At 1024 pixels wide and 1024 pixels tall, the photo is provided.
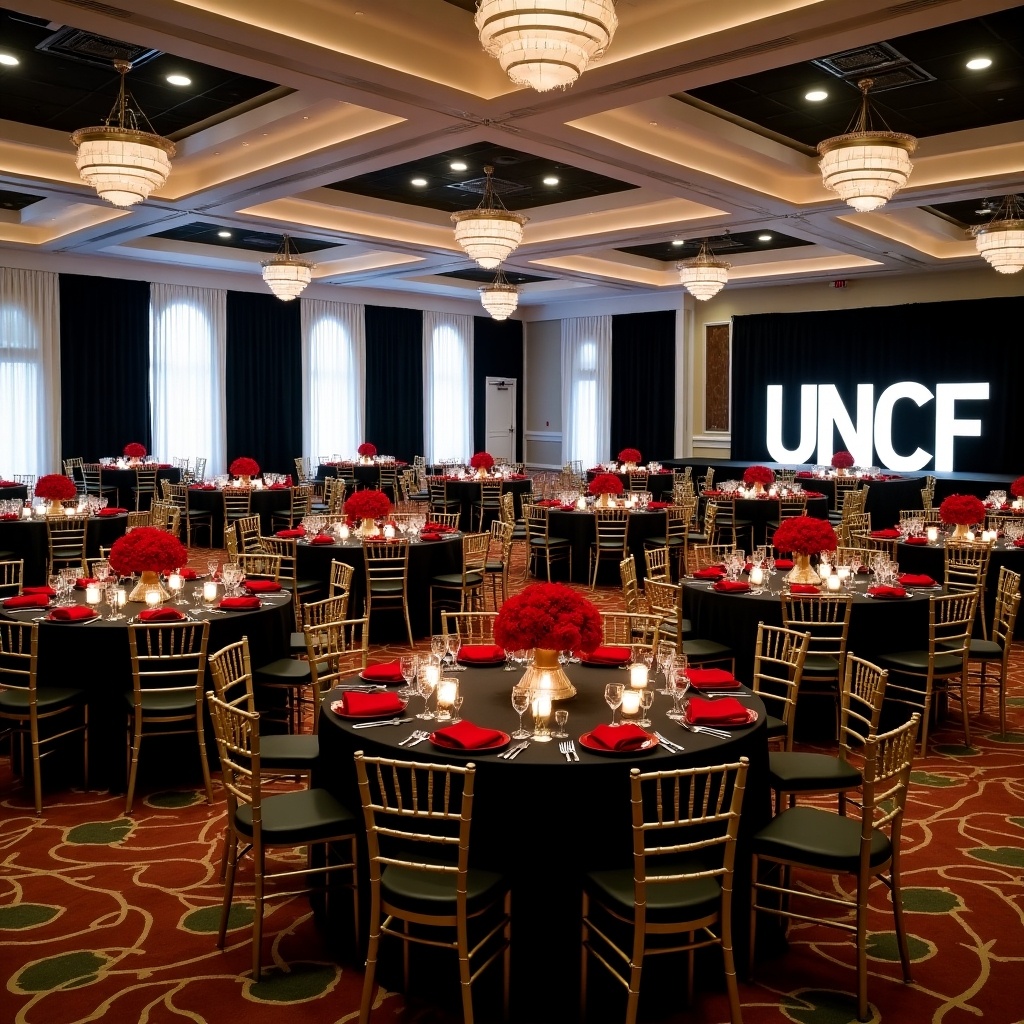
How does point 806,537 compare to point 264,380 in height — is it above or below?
below

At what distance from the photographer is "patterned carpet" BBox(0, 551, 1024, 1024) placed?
133 inches

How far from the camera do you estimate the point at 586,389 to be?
2208 centimetres

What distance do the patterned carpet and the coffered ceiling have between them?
462 cm

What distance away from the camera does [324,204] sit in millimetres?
12781

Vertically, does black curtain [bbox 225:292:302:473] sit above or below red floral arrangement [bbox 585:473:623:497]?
above

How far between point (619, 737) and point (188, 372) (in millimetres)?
16170

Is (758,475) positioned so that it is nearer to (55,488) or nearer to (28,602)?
(55,488)

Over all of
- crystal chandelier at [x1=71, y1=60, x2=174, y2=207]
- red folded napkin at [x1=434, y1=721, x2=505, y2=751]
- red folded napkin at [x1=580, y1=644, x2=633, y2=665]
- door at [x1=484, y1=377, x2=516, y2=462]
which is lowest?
red folded napkin at [x1=434, y1=721, x2=505, y2=751]

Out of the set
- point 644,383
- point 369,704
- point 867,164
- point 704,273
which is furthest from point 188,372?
point 369,704

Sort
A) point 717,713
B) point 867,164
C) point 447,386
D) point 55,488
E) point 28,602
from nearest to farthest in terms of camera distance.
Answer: point 717,713, point 28,602, point 867,164, point 55,488, point 447,386

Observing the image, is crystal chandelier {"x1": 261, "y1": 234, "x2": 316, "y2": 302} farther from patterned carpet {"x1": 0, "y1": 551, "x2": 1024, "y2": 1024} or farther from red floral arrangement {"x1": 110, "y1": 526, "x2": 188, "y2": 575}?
patterned carpet {"x1": 0, "y1": 551, "x2": 1024, "y2": 1024}

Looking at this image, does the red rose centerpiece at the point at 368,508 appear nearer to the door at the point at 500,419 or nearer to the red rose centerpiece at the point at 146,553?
the red rose centerpiece at the point at 146,553

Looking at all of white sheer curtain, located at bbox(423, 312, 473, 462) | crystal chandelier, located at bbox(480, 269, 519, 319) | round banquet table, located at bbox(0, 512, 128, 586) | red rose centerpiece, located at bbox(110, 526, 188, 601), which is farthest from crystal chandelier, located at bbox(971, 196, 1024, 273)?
white sheer curtain, located at bbox(423, 312, 473, 462)

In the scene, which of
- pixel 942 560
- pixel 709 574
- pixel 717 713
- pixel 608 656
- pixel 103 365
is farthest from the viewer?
pixel 103 365
